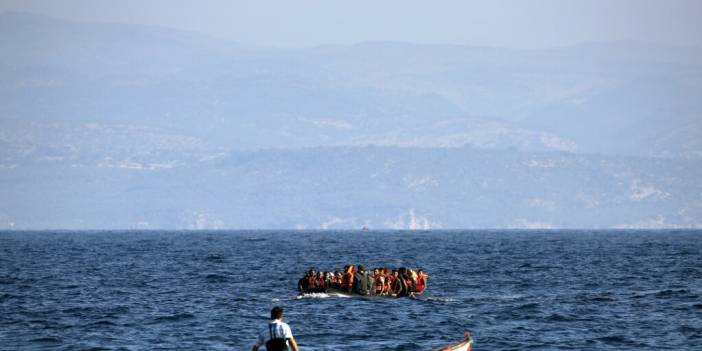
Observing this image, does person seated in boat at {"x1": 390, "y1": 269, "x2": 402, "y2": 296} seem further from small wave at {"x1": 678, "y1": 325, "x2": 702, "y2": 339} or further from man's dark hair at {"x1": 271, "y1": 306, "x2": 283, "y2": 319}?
man's dark hair at {"x1": 271, "y1": 306, "x2": 283, "y2": 319}

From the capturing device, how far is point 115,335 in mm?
57969

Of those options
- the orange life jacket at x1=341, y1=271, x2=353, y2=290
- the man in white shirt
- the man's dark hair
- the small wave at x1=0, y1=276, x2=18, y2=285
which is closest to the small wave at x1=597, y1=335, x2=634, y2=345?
the man in white shirt

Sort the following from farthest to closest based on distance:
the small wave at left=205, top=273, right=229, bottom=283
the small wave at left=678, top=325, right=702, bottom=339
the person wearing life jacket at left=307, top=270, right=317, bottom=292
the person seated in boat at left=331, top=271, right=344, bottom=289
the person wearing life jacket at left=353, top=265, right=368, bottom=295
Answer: the small wave at left=205, top=273, right=229, bottom=283
the person seated in boat at left=331, top=271, right=344, bottom=289
the person wearing life jacket at left=307, top=270, right=317, bottom=292
the person wearing life jacket at left=353, top=265, right=368, bottom=295
the small wave at left=678, top=325, right=702, bottom=339

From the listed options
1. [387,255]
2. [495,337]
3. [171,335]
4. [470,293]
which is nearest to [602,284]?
[470,293]

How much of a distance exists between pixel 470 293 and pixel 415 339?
77.8 ft

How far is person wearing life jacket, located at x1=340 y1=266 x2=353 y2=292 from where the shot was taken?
7519cm

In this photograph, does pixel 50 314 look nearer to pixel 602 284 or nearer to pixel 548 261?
pixel 602 284

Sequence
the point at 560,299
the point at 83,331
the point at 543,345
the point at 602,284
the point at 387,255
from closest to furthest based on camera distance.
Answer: the point at 543,345, the point at 83,331, the point at 560,299, the point at 602,284, the point at 387,255

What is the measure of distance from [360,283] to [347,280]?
103cm

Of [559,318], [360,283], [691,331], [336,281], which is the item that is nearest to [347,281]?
[336,281]

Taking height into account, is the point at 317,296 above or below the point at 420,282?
below

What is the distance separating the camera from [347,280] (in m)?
75.3

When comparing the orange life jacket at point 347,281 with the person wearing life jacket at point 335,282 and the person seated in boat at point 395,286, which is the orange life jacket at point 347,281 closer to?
the person wearing life jacket at point 335,282

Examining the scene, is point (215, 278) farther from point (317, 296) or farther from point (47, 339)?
point (47, 339)
